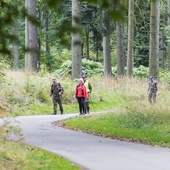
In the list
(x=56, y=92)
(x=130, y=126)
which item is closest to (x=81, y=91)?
(x=56, y=92)

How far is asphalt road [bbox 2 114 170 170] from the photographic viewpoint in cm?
1202

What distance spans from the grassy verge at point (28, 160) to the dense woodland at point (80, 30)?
2002 millimetres

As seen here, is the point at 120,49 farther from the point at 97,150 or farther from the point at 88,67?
the point at 97,150

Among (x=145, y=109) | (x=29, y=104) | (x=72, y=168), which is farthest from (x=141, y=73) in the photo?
(x=72, y=168)

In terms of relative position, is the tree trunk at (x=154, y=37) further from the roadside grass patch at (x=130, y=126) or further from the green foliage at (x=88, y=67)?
the green foliage at (x=88, y=67)

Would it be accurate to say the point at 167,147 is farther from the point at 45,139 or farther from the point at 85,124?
the point at 85,124

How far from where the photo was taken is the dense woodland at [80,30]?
10.4ft

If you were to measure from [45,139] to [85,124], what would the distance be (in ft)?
11.8

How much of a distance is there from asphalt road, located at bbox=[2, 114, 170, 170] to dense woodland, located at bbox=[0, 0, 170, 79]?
255 cm

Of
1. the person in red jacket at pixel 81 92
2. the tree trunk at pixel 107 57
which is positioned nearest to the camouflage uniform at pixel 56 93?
the person in red jacket at pixel 81 92

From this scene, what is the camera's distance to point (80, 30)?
311 centimetres

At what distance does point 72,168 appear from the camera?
1123 centimetres

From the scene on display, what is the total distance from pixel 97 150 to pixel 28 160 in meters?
3.23

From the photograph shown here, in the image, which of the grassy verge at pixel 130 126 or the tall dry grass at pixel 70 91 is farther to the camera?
the tall dry grass at pixel 70 91
